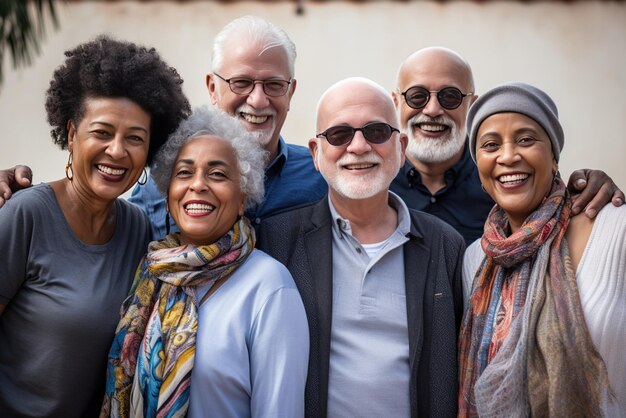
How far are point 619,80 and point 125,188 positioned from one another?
455 cm

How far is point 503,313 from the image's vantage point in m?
3.35

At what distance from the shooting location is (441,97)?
4379 millimetres

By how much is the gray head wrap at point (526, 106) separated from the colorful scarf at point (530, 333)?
22 cm

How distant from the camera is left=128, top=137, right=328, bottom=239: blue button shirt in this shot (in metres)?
3.88

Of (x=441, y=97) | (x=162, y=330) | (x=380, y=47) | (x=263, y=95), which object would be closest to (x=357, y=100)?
(x=263, y=95)

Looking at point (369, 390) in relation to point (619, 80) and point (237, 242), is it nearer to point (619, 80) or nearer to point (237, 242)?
point (237, 242)

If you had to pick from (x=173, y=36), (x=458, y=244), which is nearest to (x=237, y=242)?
(x=458, y=244)

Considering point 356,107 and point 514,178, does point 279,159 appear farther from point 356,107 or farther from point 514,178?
point 514,178

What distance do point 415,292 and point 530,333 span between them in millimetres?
504

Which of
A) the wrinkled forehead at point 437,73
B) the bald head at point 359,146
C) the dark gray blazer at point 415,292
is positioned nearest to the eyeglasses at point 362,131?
the bald head at point 359,146

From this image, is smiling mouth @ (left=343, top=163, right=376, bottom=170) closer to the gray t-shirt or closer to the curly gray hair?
the curly gray hair

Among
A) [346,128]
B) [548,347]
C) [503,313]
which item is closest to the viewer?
[548,347]

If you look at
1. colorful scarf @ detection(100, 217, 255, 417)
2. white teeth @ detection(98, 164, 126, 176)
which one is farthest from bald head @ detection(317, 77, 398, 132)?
white teeth @ detection(98, 164, 126, 176)

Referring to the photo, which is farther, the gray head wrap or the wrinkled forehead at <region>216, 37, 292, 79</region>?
the wrinkled forehead at <region>216, 37, 292, 79</region>
